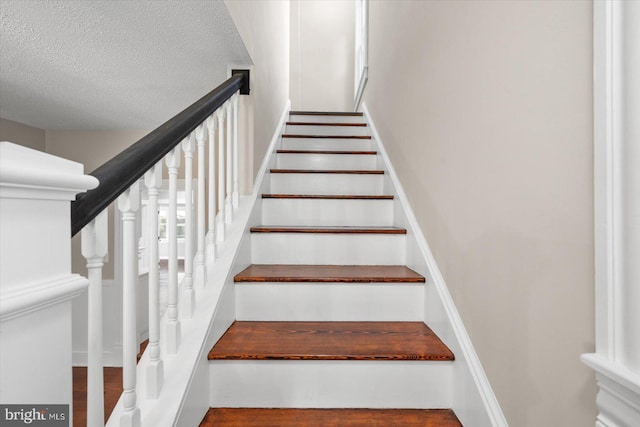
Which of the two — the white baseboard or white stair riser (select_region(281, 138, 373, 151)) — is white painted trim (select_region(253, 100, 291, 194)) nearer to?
white stair riser (select_region(281, 138, 373, 151))

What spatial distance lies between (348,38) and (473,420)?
4760 mm

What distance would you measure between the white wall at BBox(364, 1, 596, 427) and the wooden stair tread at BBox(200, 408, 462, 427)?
10.8 inches

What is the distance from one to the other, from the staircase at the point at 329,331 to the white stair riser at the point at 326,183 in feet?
0.05

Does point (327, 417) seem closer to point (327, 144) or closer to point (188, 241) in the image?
point (188, 241)

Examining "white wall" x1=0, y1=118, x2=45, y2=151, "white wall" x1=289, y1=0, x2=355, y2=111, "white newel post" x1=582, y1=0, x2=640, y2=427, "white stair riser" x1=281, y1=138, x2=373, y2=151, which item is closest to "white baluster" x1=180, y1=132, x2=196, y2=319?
"white newel post" x1=582, y1=0, x2=640, y2=427

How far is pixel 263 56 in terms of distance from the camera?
2.20 metres

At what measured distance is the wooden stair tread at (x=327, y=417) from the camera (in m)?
1.08

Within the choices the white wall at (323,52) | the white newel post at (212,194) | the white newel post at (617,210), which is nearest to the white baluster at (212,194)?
the white newel post at (212,194)

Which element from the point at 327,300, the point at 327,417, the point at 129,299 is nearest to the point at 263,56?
the point at 327,300

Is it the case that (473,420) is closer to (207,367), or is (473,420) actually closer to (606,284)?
(606,284)

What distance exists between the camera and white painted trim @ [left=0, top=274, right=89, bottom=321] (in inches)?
16.3

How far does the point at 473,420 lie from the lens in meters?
1.03

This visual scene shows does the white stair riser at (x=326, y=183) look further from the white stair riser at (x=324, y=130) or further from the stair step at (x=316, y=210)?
the white stair riser at (x=324, y=130)

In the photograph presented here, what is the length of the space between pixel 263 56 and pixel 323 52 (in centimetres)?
289
